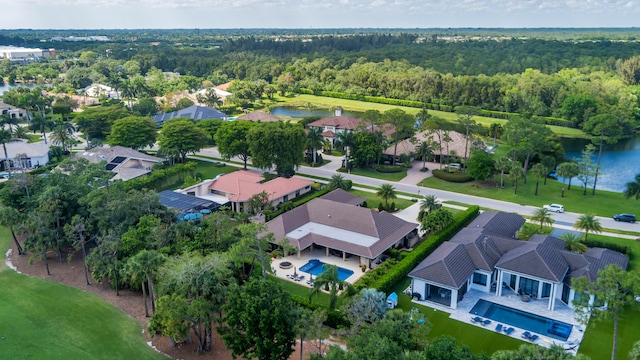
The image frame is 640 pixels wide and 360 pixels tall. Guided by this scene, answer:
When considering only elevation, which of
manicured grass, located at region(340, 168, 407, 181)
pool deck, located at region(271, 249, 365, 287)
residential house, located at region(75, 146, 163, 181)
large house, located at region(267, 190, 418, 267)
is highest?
residential house, located at region(75, 146, 163, 181)

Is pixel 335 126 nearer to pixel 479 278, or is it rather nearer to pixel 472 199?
pixel 472 199

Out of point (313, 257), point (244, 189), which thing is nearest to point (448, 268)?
point (313, 257)

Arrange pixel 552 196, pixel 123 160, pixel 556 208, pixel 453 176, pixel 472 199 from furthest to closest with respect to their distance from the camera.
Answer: pixel 123 160
pixel 453 176
pixel 552 196
pixel 472 199
pixel 556 208

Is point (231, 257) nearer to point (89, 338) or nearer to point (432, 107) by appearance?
point (89, 338)

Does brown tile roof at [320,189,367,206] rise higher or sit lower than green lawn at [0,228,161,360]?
higher

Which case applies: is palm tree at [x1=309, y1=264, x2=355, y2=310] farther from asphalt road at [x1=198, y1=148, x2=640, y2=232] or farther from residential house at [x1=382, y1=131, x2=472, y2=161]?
residential house at [x1=382, y1=131, x2=472, y2=161]

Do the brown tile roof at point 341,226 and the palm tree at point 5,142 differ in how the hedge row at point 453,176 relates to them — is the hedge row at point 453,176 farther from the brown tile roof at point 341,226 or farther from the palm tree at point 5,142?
the palm tree at point 5,142

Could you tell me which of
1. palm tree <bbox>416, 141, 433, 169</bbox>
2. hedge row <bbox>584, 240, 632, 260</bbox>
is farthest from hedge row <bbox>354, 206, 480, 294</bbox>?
palm tree <bbox>416, 141, 433, 169</bbox>
